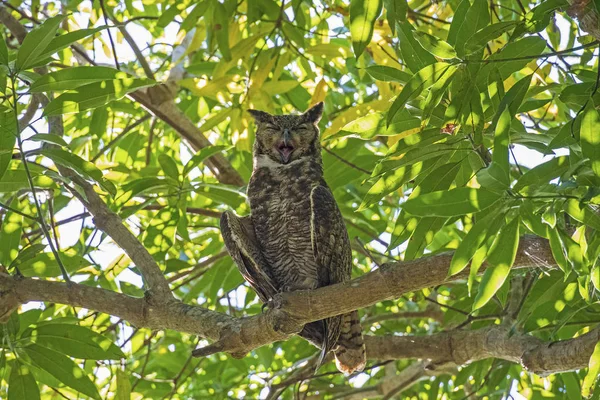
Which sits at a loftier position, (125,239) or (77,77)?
(77,77)

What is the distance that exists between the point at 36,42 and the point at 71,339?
1001 millimetres

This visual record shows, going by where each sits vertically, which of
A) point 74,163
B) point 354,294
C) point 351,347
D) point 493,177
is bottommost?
point 351,347

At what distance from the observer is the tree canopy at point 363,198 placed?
1.64 m

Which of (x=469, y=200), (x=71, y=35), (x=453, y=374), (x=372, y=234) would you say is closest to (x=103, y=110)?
(x=372, y=234)

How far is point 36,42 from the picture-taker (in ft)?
6.74

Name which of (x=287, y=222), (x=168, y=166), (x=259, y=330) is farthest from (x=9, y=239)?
(x=287, y=222)

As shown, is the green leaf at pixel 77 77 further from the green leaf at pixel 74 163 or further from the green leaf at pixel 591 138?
the green leaf at pixel 591 138

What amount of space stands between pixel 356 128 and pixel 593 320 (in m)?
1.03

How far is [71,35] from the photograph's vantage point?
6.97 feet

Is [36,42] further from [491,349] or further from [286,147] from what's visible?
[491,349]

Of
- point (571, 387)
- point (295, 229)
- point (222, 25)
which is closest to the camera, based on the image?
point (571, 387)

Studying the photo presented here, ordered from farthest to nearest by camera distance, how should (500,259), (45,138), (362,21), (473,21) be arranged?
(45,138) → (362,21) → (473,21) → (500,259)

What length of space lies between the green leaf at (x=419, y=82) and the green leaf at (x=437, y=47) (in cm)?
2

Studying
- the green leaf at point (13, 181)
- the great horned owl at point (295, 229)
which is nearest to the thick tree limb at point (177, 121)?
the great horned owl at point (295, 229)
